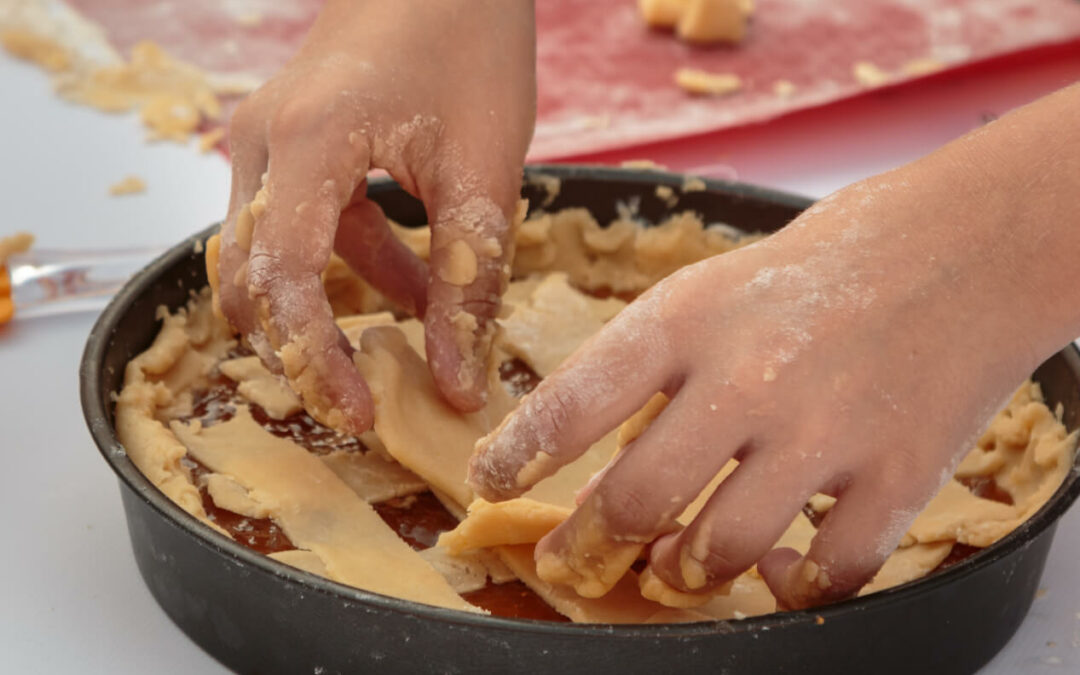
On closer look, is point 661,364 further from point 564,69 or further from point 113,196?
point 564,69

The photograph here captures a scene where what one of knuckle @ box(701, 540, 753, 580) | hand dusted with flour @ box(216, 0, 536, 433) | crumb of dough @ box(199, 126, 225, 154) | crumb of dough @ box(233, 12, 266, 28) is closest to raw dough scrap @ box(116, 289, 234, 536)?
hand dusted with flour @ box(216, 0, 536, 433)

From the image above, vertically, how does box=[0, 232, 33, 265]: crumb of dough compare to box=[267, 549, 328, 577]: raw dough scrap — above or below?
above

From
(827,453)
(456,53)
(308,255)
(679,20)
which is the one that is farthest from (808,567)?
(679,20)

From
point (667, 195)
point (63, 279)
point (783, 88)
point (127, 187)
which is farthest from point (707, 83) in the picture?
point (63, 279)

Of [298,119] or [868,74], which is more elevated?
[298,119]

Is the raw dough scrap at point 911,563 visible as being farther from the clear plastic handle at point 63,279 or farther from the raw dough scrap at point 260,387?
the clear plastic handle at point 63,279

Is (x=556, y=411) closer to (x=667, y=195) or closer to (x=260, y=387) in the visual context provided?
(x=260, y=387)

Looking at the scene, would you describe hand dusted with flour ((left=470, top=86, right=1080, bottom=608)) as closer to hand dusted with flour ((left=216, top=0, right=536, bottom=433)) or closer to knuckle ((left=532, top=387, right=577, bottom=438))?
knuckle ((left=532, top=387, right=577, bottom=438))
